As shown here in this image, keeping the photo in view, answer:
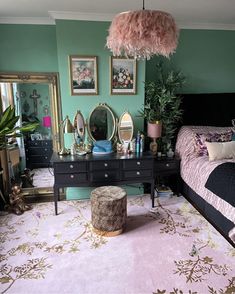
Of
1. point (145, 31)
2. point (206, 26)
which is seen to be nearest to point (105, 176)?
point (145, 31)

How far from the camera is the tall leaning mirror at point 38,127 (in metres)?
3.34

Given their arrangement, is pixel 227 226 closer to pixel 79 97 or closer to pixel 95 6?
pixel 79 97

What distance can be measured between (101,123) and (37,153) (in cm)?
105

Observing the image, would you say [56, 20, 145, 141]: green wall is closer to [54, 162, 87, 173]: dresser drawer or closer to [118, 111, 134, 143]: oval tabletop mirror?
[118, 111, 134, 143]: oval tabletop mirror

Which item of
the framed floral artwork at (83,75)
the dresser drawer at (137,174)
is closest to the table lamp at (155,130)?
the dresser drawer at (137,174)

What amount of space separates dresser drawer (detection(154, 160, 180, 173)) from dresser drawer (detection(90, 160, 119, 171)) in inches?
26.4

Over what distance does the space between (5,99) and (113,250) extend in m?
2.48

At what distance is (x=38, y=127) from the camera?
11.4ft

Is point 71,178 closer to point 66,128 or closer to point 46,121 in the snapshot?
point 66,128

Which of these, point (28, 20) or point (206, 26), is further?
point (206, 26)

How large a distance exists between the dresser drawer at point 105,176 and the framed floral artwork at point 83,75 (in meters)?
1.11

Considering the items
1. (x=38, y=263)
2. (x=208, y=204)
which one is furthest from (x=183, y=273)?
(x=38, y=263)

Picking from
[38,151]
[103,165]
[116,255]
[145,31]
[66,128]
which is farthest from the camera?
[38,151]

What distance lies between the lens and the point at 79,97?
3332mm
